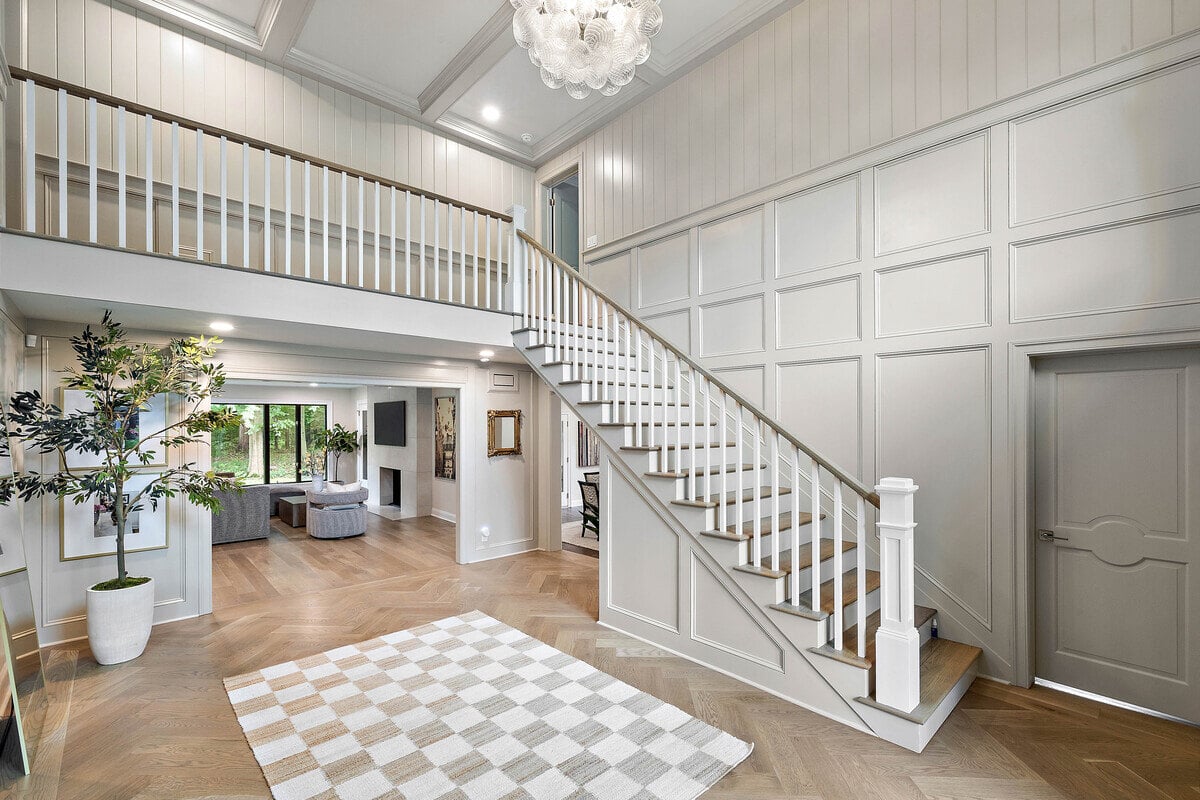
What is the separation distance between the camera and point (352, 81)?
18.2 feet

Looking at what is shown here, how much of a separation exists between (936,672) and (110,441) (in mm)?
5399

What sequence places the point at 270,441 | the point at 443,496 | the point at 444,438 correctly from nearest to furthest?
1. the point at 444,438
2. the point at 443,496
3. the point at 270,441

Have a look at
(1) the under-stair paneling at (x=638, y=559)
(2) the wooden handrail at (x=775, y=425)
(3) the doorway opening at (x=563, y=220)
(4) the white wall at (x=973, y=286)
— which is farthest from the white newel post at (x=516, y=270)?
(3) the doorway opening at (x=563, y=220)

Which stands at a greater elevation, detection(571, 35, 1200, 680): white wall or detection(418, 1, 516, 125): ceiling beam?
detection(418, 1, 516, 125): ceiling beam

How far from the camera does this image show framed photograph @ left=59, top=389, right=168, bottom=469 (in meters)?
4.07

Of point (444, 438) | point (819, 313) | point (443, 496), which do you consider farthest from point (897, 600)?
point (443, 496)

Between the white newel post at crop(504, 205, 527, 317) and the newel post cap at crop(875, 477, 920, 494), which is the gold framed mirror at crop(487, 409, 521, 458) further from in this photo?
the newel post cap at crop(875, 477, 920, 494)

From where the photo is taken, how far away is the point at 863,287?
3922 mm

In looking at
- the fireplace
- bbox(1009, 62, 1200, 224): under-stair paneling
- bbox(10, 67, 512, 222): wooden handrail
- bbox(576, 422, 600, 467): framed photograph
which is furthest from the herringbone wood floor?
bbox(576, 422, 600, 467): framed photograph

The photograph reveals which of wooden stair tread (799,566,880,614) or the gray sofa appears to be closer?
wooden stair tread (799,566,880,614)

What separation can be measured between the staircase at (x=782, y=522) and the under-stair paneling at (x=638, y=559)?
0.15 metres

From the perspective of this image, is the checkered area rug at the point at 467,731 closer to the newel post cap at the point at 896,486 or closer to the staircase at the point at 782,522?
the staircase at the point at 782,522

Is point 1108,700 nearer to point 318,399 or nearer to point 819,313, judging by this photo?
point 819,313

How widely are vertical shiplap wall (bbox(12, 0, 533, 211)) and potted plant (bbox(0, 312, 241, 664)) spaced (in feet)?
6.33
